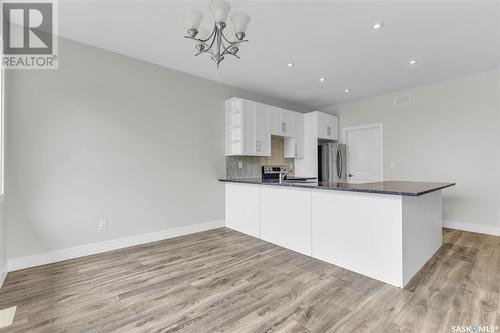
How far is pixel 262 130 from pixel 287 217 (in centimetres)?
196

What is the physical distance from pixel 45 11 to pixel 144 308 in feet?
9.76

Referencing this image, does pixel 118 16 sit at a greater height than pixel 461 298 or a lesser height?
greater

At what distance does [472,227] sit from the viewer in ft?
12.7

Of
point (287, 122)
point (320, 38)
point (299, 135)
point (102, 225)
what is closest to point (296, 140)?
point (299, 135)

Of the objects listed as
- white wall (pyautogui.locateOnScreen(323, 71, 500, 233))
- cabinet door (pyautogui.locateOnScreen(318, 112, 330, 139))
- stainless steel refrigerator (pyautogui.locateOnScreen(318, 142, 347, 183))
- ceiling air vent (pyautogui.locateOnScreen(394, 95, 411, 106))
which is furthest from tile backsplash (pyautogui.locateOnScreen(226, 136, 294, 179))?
ceiling air vent (pyautogui.locateOnScreen(394, 95, 411, 106))

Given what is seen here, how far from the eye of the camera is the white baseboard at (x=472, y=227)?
3.68 metres

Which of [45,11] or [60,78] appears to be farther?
[60,78]

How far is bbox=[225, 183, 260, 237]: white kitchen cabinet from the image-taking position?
3.59 m

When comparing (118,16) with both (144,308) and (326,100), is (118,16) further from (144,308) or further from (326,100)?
(326,100)

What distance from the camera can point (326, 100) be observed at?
5367mm

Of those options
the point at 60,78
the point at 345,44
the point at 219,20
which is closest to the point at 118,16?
the point at 60,78

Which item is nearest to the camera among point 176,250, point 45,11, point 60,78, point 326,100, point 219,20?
point 219,20

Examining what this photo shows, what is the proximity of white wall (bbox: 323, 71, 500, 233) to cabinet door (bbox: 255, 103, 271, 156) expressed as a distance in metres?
2.48

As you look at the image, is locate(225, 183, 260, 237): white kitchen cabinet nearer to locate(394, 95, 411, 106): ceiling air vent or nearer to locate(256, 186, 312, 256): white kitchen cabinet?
locate(256, 186, 312, 256): white kitchen cabinet
